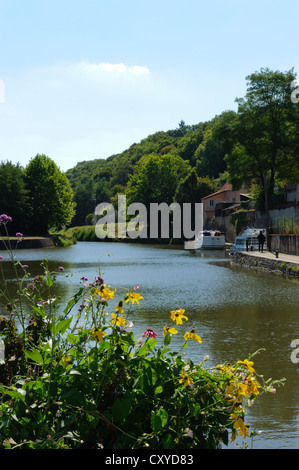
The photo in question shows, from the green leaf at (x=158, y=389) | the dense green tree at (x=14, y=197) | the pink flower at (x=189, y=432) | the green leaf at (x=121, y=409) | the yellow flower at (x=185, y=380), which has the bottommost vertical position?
the pink flower at (x=189, y=432)

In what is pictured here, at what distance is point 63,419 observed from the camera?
3.12 m

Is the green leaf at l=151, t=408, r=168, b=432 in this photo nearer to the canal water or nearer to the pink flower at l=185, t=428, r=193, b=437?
the pink flower at l=185, t=428, r=193, b=437

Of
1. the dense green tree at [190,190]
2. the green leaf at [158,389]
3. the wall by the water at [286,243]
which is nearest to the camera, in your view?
the green leaf at [158,389]

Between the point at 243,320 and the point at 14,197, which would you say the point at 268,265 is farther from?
the point at 14,197

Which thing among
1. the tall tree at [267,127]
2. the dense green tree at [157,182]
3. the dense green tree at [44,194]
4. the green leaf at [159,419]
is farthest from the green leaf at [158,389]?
the dense green tree at [157,182]

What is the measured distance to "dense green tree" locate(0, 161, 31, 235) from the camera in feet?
223

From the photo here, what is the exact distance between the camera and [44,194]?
74375mm

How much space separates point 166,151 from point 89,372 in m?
144

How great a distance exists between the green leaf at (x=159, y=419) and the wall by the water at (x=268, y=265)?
20703mm

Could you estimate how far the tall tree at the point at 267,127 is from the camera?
39656 millimetres

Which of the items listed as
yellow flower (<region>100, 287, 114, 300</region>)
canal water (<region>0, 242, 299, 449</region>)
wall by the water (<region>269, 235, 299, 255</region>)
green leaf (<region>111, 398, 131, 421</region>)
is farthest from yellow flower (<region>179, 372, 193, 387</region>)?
wall by the water (<region>269, 235, 299, 255</region>)

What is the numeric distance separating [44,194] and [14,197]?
5.90 metres

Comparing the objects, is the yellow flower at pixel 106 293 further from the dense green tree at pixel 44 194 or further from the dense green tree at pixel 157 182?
the dense green tree at pixel 157 182

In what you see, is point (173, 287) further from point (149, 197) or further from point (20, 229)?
point (149, 197)
